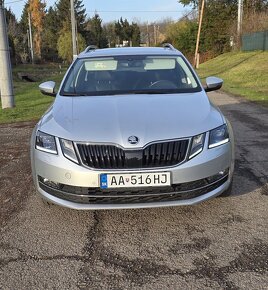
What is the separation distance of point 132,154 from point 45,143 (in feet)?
2.80

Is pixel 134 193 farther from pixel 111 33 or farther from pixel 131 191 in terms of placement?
pixel 111 33

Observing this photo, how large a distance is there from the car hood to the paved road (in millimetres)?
830

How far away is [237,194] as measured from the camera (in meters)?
4.51

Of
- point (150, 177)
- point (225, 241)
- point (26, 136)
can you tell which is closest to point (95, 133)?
point (150, 177)

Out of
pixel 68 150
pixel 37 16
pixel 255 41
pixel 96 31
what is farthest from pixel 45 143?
pixel 96 31

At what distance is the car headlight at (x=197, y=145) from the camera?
3628 millimetres

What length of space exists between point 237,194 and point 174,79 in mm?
1593

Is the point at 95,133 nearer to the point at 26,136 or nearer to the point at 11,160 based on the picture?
the point at 11,160

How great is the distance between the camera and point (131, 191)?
3551mm

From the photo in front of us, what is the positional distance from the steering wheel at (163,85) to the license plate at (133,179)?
5.58 feet

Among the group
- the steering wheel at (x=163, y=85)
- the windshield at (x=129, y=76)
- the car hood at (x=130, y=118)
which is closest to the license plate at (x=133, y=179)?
the car hood at (x=130, y=118)

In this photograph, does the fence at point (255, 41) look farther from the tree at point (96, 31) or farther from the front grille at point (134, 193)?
the tree at point (96, 31)

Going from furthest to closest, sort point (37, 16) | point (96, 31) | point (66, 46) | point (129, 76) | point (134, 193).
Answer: point (96, 31) → point (37, 16) → point (66, 46) → point (129, 76) → point (134, 193)

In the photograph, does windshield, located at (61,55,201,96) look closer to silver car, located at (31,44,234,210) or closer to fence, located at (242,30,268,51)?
silver car, located at (31,44,234,210)
